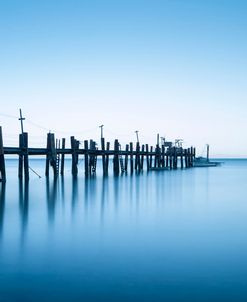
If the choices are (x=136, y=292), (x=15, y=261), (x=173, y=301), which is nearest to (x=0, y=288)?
(x=15, y=261)

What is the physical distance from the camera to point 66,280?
5066mm

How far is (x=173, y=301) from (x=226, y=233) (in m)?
4.74

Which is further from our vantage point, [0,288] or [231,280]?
[231,280]

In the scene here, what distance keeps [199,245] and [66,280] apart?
332cm

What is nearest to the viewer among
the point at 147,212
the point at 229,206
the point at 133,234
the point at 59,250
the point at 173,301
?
the point at 173,301

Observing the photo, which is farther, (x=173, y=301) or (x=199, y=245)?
(x=199, y=245)

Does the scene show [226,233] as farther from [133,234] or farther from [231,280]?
[231,280]

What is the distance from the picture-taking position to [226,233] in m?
8.72

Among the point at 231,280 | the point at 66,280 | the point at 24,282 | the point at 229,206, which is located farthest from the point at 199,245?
the point at 229,206

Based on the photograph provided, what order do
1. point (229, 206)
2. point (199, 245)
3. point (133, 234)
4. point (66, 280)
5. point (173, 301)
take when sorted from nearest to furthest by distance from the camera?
point (173, 301) < point (66, 280) < point (199, 245) < point (133, 234) < point (229, 206)

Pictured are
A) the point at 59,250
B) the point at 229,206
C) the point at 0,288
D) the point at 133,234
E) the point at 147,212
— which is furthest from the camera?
the point at 229,206

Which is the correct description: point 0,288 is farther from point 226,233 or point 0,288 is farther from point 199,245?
point 226,233

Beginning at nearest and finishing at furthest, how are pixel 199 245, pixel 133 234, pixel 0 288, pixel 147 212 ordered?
pixel 0 288, pixel 199 245, pixel 133 234, pixel 147 212

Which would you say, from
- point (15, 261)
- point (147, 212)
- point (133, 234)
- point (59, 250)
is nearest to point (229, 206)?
point (147, 212)
